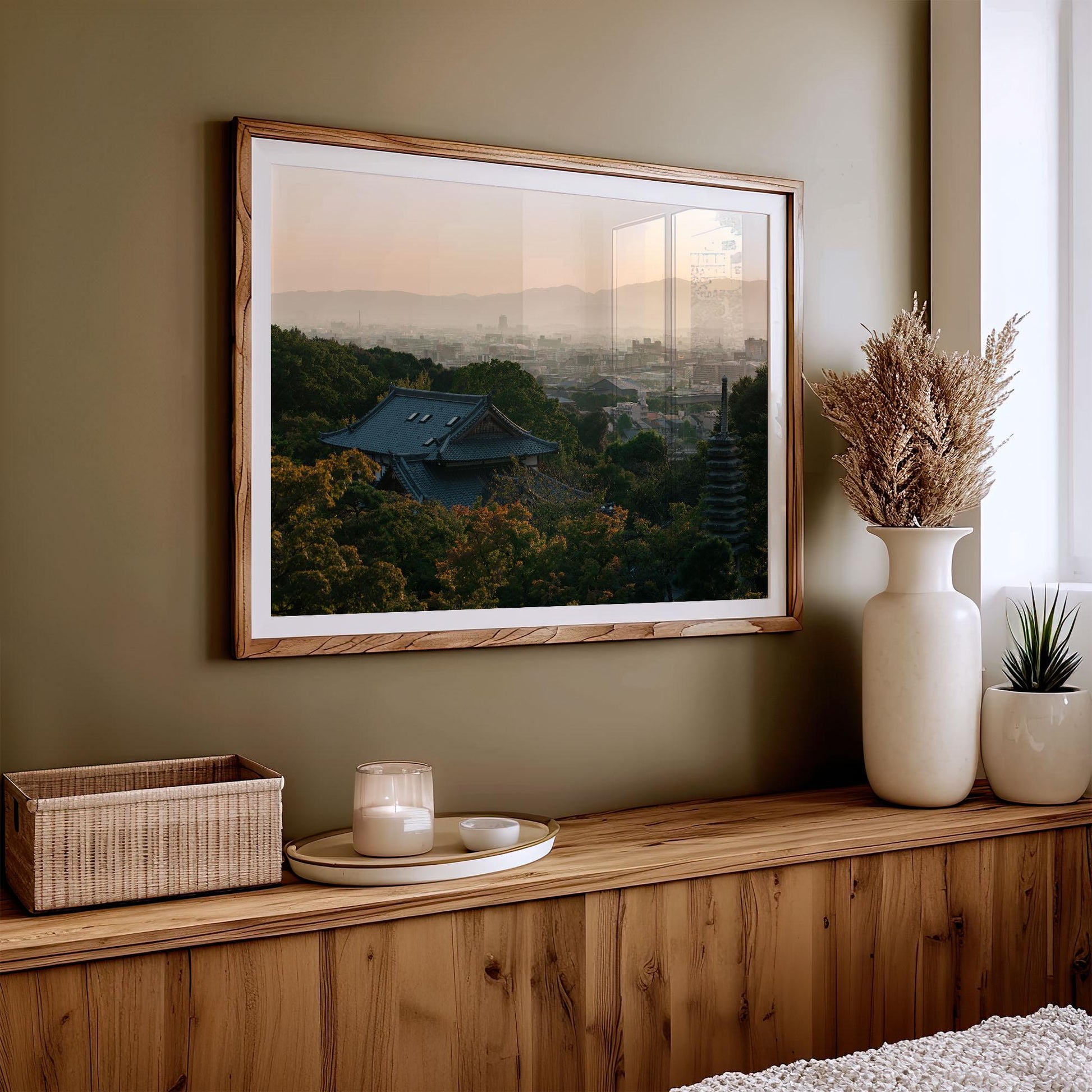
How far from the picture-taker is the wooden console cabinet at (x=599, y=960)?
4.87ft

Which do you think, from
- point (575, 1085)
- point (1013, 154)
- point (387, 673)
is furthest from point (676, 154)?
point (575, 1085)

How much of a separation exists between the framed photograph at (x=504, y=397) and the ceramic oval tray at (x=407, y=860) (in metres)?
0.32

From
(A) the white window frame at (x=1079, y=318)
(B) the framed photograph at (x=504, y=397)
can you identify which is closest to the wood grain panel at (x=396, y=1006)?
Answer: (B) the framed photograph at (x=504, y=397)

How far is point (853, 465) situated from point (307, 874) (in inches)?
48.4

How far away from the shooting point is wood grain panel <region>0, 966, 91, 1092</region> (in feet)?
4.65

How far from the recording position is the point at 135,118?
5.88ft

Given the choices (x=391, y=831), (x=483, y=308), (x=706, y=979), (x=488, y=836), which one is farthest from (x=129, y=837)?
(x=483, y=308)

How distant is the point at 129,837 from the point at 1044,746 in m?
1.58

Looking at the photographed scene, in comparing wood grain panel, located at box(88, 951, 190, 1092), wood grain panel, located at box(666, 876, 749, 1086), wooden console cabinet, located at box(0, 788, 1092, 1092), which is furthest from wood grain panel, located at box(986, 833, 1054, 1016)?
wood grain panel, located at box(88, 951, 190, 1092)

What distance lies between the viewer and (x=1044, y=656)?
218 centimetres

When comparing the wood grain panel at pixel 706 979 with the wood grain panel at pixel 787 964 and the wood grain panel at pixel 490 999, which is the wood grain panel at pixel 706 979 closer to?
the wood grain panel at pixel 787 964

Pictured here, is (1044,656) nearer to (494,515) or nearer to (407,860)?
(494,515)

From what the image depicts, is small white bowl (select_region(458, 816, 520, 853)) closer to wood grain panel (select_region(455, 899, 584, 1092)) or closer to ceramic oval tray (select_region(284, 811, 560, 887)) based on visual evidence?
ceramic oval tray (select_region(284, 811, 560, 887))

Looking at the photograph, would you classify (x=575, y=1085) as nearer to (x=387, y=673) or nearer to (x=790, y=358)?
(x=387, y=673)
